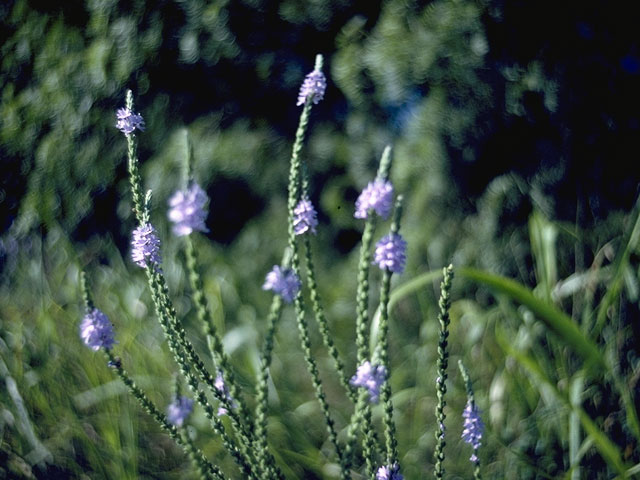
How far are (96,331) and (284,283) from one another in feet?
1.32

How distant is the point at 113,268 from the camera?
11.7 ft

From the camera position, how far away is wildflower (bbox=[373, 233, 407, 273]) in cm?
116

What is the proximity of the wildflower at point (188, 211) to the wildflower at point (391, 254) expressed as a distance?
1.02 ft

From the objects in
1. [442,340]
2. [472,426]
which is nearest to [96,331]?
[442,340]

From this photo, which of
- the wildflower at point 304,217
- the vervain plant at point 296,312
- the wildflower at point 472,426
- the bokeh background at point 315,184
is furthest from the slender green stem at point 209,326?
the bokeh background at point 315,184

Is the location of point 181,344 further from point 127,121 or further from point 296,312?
point 127,121

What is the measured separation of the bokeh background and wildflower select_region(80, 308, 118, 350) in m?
0.87

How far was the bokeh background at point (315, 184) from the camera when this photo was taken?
237cm

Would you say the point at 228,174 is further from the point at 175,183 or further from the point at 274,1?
the point at 274,1

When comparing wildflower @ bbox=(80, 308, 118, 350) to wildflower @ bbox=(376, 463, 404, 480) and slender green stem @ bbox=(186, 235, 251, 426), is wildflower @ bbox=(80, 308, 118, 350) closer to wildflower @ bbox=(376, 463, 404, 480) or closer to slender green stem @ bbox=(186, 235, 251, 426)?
slender green stem @ bbox=(186, 235, 251, 426)

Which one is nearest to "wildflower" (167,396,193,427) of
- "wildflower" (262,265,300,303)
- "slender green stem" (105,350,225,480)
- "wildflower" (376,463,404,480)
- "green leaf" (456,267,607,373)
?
"slender green stem" (105,350,225,480)

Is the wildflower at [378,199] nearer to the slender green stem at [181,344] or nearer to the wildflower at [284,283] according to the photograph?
the wildflower at [284,283]

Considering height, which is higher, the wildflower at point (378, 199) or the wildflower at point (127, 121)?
the wildflower at point (127, 121)

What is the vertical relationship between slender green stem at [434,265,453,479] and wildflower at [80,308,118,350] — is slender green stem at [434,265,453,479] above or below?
below
